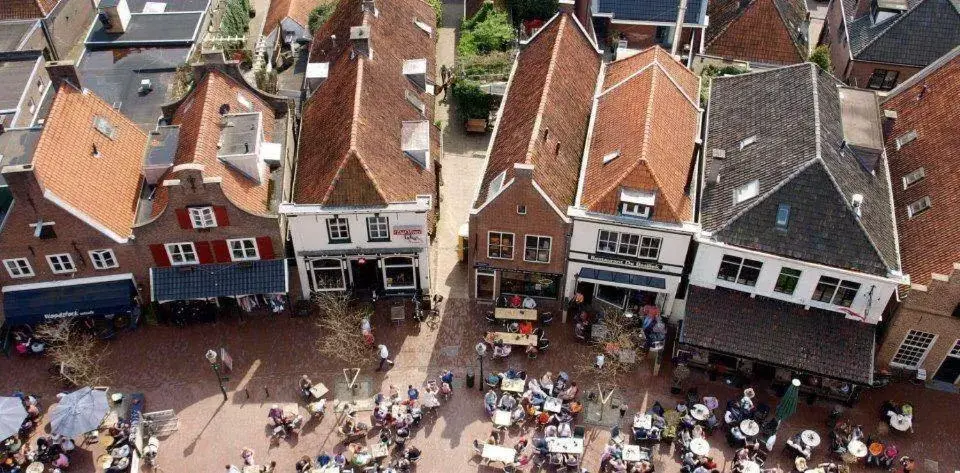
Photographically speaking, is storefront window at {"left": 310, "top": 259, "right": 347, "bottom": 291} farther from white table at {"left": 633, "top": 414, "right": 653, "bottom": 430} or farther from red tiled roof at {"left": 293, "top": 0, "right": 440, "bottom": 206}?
white table at {"left": 633, "top": 414, "right": 653, "bottom": 430}

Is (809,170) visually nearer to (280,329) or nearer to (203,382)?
(280,329)

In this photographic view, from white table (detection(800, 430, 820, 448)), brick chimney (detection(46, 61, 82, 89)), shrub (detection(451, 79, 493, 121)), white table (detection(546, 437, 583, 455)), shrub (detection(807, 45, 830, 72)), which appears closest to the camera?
white table (detection(546, 437, 583, 455))

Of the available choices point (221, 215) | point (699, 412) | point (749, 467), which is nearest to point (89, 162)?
point (221, 215)

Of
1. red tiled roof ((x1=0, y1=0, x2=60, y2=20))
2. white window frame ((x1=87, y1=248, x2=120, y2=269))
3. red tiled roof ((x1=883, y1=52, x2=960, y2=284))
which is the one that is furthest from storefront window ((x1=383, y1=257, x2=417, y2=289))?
red tiled roof ((x1=0, y1=0, x2=60, y2=20))

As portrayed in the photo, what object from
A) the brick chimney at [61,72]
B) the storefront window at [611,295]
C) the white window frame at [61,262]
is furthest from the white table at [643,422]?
the brick chimney at [61,72]

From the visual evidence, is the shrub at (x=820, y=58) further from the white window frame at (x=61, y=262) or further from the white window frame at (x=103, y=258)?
the white window frame at (x=61, y=262)

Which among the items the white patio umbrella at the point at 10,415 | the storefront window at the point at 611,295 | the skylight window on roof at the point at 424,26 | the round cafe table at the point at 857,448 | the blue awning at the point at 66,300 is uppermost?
the skylight window on roof at the point at 424,26
